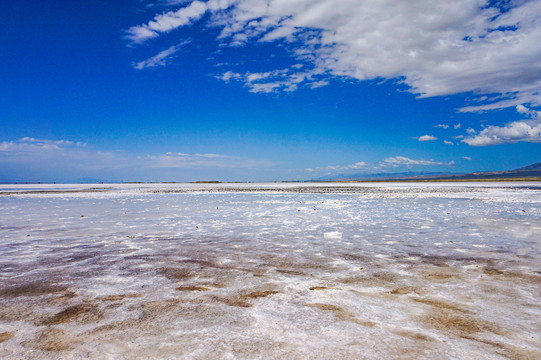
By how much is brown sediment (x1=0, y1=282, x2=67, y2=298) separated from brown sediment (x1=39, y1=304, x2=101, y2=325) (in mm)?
969

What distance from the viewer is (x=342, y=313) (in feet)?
13.5

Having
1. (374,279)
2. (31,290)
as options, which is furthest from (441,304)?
(31,290)

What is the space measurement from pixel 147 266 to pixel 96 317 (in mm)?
2507

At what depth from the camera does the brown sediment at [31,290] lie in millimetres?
4901

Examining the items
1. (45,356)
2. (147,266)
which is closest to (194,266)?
(147,266)

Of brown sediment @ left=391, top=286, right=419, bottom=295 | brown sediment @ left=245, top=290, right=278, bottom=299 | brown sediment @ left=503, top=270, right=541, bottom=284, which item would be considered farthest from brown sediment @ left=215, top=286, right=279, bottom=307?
brown sediment @ left=503, top=270, right=541, bottom=284

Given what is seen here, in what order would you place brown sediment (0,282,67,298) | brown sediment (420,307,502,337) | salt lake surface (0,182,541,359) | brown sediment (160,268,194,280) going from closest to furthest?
salt lake surface (0,182,541,359) < brown sediment (420,307,502,337) < brown sediment (0,282,67,298) < brown sediment (160,268,194,280)

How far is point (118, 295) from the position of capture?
486 cm

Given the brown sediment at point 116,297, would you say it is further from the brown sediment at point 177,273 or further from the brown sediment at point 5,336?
the brown sediment at point 5,336

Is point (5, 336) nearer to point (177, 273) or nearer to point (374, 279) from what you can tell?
point (177, 273)

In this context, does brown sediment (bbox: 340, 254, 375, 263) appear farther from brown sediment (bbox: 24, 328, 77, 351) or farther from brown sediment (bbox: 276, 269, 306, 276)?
brown sediment (bbox: 24, 328, 77, 351)

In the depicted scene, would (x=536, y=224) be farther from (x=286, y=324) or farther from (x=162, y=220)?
(x=162, y=220)

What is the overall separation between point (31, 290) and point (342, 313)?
469 cm

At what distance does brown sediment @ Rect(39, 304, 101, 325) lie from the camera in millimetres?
3939
